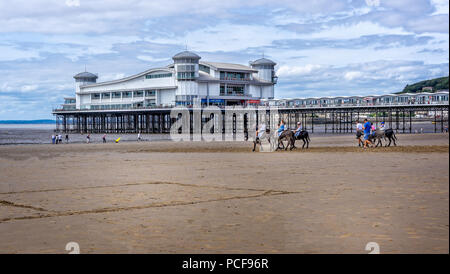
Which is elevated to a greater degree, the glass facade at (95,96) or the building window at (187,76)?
the building window at (187,76)

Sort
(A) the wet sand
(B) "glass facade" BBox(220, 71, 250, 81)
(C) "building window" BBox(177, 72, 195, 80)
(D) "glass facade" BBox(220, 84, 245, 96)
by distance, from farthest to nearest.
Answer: (D) "glass facade" BBox(220, 84, 245, 96) → (B) "glass facade" BBox(220, 71, 250, 81) → (C) "building window" BBox(177, 72, 195, 80) → (A) the wet sand

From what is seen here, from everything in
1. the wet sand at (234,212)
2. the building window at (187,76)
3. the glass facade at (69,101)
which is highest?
the building window at (187,76)

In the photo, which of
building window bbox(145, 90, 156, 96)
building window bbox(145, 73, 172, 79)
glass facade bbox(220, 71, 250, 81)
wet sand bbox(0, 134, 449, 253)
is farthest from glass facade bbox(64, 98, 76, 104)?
wet sand bbox(0, 134, 449, 253)

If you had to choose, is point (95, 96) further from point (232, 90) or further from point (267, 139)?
point (267, 139)

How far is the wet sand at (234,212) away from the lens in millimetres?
6383

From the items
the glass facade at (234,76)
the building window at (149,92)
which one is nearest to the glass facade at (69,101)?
the building window at (149,92)

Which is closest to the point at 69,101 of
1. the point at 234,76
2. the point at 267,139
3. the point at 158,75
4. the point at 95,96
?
the point at 95,96

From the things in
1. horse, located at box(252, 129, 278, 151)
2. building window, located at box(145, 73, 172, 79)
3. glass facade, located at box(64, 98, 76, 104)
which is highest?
building window, located at box(145, 73, 172, 79)

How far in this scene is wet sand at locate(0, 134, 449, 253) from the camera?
638cm

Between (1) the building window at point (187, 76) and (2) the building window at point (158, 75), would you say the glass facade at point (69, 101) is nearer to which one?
(2) the building window at point (158, 75)

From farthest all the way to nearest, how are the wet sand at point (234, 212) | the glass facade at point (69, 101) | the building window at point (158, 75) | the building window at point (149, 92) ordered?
the glass facade at point (69, 101) → the building window at point (149, 92) → the building window at point (158, 75) → the wet sand at point (234, 212)

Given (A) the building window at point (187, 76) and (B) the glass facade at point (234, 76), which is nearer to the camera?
(A) the building window at point (187, 76)

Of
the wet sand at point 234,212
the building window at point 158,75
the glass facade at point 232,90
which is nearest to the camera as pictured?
the wet sand at point 234,212

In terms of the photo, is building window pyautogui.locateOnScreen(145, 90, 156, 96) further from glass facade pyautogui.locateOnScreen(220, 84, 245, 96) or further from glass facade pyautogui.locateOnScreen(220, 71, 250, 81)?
glass facade pyautogui.locateOnScreen(220, 71, 250, 81)
